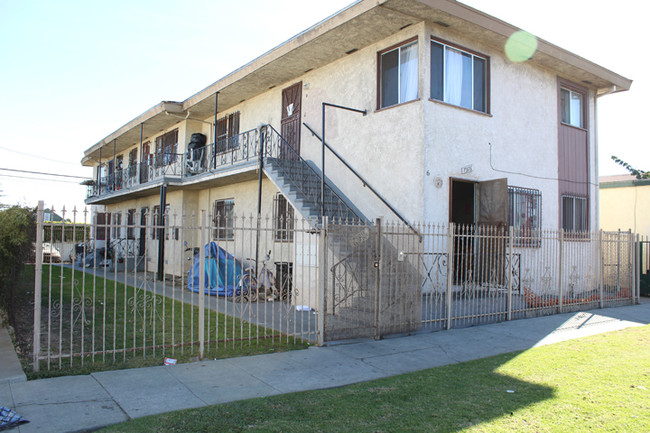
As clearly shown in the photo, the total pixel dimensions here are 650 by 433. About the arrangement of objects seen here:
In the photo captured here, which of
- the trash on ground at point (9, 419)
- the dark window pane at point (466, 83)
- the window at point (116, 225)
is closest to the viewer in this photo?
the trash on ground at point (9, 419)

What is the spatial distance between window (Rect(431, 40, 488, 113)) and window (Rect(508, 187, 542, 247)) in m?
2.45

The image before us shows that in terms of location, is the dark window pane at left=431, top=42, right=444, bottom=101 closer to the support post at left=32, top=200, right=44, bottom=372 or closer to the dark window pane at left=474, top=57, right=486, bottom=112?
the dark window pane at left=474, top=57, right=486, bottom=112

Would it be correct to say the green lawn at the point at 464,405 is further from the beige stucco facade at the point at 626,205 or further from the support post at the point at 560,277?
the beige stucco facade at the point at 626,205

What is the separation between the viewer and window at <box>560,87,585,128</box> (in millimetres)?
15055

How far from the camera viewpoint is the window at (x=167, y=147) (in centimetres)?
2083

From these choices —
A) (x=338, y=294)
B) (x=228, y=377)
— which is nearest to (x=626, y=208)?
(x=338, y=294)

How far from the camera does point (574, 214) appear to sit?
15031 mm

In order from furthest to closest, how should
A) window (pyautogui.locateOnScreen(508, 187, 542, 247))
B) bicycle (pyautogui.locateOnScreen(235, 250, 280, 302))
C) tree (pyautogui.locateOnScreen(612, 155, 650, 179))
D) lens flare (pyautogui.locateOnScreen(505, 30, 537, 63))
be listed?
tree (pyautogui.locateOnScreen(612, 155, 650, 179)), window (pyautogui.locateOnScreen(508, 187, 542, 247)), lens flare (pyautogui.locateOnScreen(505, 30, 537, 63)), bicycle (pyautogui.locateOnScreen(235, 250, 280, 302))

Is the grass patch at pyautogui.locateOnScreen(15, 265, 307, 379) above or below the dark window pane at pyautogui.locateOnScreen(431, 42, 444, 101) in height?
below

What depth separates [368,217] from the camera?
12070 millimetres

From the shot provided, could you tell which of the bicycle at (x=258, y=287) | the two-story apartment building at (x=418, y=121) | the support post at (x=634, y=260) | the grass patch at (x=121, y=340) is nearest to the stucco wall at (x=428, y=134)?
the two-story apartment building at (x=418, y=121)

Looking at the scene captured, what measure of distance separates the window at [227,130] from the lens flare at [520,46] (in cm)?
930

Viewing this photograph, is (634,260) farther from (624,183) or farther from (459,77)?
(624,183)

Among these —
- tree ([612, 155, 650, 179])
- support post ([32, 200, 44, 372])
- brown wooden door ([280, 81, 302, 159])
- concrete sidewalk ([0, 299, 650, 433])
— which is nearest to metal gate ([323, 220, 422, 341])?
concrete sidewalk ([0, 299, 650, 433])
